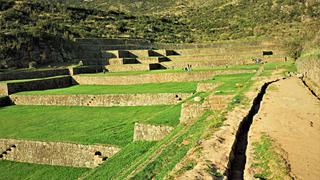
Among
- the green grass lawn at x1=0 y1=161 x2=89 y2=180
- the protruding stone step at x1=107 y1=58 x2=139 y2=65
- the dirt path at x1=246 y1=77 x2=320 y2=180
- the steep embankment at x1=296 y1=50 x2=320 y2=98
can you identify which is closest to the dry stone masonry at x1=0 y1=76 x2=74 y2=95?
the protruding stone step at x1=107 y1=58 x2=139 y2=65

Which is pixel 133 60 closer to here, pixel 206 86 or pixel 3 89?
pixel 3 89

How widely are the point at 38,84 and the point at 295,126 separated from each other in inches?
804

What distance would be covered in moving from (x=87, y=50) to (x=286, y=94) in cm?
2659

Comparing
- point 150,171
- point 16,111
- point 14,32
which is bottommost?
point 16,111

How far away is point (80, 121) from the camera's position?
53.9 feet

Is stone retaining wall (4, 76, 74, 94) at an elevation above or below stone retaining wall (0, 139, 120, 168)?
above

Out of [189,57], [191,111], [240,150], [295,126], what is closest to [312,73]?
[191,111]

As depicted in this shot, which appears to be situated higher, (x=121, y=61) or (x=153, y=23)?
(x=153, y=23)

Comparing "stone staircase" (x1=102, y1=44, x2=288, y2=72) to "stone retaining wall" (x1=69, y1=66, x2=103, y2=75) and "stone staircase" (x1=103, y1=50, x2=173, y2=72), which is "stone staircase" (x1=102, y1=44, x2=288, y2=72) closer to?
"stone staircase" (x1=103, y1=50, x2=173, y2=72)

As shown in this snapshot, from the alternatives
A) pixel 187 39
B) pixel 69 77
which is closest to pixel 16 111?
pixel 69 77

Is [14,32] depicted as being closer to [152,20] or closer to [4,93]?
[4,93]

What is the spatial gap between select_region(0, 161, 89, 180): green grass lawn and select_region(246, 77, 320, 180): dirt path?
6497 millimetres

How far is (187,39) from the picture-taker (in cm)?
4872

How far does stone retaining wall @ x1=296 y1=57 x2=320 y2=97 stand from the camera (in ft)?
44.8
